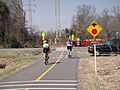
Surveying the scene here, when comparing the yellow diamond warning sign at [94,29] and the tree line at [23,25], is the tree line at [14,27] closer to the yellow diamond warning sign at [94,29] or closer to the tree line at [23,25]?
the tree line at [23,25]

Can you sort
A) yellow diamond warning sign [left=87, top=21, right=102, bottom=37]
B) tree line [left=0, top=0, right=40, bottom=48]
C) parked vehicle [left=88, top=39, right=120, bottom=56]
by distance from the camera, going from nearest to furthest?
yellow diamond warning sign [left=87, top=21, right=102, bottom=37]
parked vehicle [left=88, top=39, right=120, bottom=56]
tree line [left=0, top=0, right=40, bottom=48]

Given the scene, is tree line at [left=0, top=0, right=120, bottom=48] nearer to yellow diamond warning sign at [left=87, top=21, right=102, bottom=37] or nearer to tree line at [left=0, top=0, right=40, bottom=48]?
tree line at [left=0, top=0, right=40, bottom=48]

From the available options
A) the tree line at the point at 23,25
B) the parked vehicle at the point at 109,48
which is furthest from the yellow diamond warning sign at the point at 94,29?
the tree line at the point at 23,25

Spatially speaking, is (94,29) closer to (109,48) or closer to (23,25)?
(109,48)

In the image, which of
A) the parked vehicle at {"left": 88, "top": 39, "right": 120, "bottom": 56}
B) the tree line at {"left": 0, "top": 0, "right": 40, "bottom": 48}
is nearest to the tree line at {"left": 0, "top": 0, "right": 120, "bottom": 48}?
the tree line at {"left": 0, "top": 0, "right": 40, "bottom": 48}

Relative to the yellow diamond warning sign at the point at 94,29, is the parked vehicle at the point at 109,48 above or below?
below

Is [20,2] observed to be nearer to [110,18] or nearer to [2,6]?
[2,6]

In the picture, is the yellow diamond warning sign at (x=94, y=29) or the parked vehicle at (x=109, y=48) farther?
the parked vehicle at (x=109, y=48)

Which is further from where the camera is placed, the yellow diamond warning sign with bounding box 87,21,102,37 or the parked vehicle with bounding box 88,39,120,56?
the parked vehicle with bounding box 88,39,120,56

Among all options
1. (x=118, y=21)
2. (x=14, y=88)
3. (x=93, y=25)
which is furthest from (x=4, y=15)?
(x=14, y=88)

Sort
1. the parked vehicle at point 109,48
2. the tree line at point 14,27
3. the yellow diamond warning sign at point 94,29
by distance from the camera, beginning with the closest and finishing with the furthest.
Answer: the yellow diamond warning sign at point 94,29 → the parked vehicle at point 109,48 → the tree line at point 14,27

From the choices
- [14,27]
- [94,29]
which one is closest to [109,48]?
[94,29]

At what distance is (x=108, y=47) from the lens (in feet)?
126

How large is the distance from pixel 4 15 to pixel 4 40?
6272 mm
